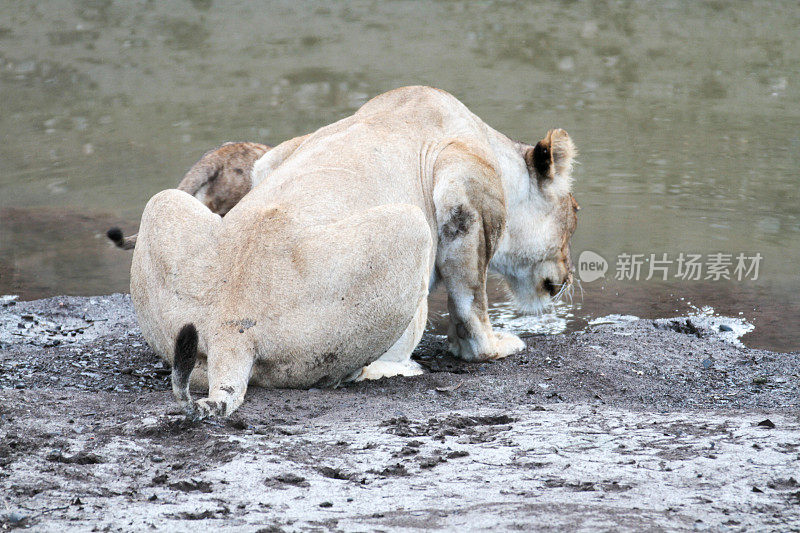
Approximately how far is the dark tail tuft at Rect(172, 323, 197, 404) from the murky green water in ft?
13.8

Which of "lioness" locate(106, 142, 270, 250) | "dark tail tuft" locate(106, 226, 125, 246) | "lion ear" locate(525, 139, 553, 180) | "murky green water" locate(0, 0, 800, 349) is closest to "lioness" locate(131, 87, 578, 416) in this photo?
"lion ear" locate(525, 139, 553, 180)

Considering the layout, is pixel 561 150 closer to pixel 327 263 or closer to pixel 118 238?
pixel 327 263

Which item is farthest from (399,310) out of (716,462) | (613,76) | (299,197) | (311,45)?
(311,45)

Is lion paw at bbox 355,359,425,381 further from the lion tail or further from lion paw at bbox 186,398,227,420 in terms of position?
the lion tail

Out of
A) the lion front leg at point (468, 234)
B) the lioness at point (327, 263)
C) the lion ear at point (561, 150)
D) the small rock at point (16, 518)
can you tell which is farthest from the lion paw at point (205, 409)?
the lion ear at point (561, 150)

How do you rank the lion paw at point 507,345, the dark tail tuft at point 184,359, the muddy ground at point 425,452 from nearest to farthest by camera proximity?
the muddy ground at point 425,452 → the dark tail tuft at point 184,359 → the lion paw at point 507,345

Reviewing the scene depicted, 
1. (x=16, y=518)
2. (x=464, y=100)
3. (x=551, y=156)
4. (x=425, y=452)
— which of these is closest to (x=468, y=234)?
(x=551, y=156)

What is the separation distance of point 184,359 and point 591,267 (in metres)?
5.16

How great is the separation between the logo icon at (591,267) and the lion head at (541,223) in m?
1.30

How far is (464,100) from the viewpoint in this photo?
1398 cm

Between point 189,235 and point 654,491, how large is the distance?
8.34 ft

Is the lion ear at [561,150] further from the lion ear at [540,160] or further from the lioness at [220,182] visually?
the lioness at [220,182]

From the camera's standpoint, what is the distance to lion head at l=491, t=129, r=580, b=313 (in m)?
6.59

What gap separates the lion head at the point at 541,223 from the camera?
659cm
